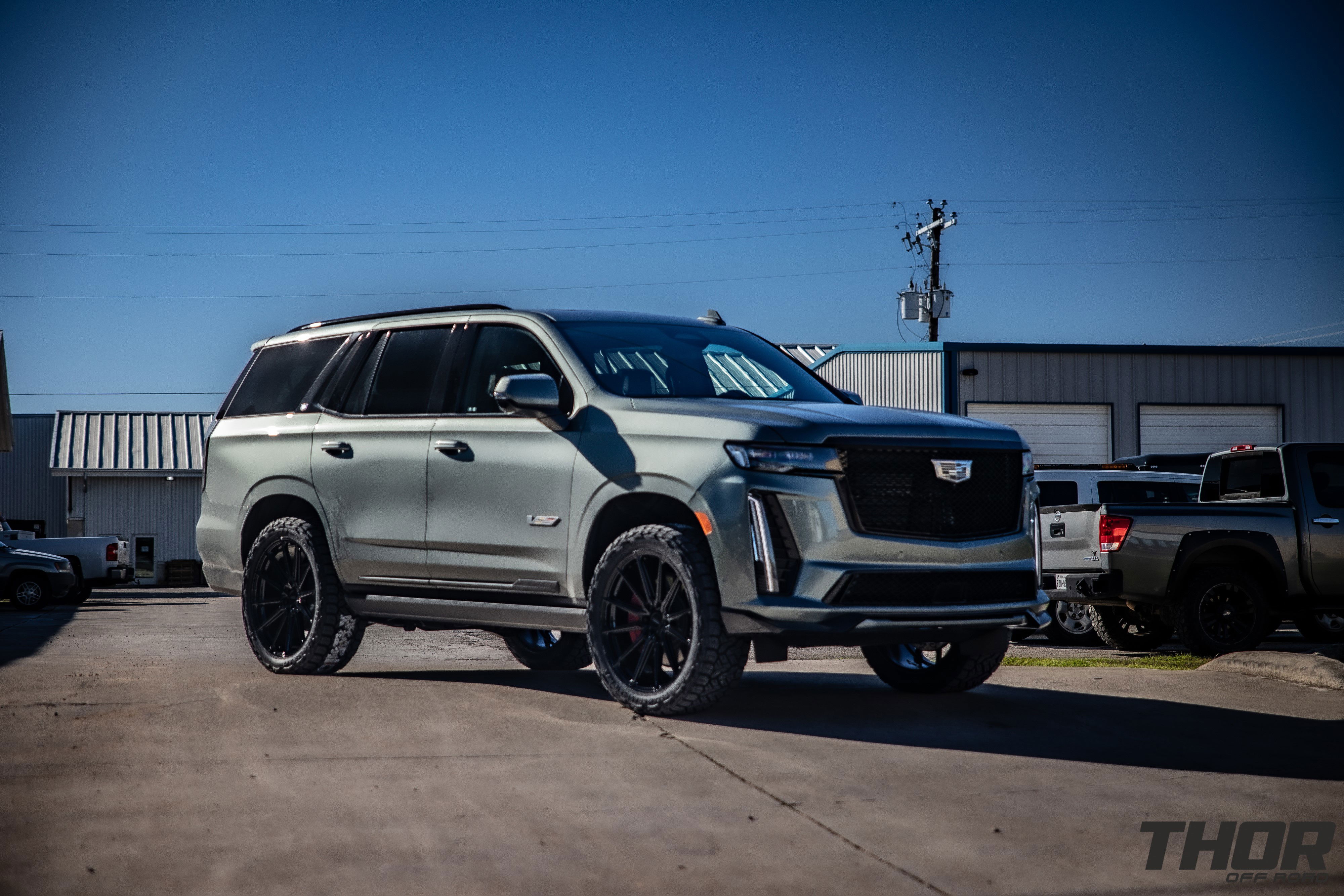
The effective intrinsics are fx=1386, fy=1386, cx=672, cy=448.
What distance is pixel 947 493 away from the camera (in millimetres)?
6363

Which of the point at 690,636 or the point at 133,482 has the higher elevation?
the point at 133,482

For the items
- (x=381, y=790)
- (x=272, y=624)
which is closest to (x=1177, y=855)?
(x=381, y=790)

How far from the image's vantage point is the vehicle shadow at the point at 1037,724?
5.62 m

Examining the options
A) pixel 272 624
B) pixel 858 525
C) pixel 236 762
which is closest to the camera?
pixel 236 762

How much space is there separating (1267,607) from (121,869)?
10507 millimetres

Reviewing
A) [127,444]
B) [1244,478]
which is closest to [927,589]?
[1244,478]

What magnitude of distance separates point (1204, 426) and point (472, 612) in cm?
2909

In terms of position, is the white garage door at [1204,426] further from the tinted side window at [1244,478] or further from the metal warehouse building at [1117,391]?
the tinted side window at [1244,478]

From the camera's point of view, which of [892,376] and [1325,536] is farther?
[892,376]

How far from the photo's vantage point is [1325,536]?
12016mm

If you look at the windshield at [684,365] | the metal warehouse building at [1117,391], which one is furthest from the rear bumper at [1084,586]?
the metal warehouse building at [1117,391]

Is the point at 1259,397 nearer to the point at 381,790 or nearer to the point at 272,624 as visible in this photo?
the point at 272,624

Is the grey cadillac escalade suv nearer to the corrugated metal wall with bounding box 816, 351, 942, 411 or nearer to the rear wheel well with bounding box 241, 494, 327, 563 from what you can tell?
the rear wheel well with bounding box 241, 494, 327, 563

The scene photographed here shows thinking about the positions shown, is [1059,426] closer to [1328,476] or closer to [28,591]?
[1328,476]
